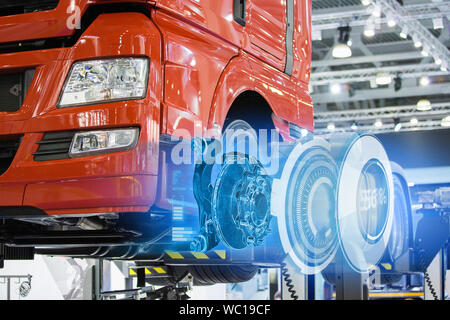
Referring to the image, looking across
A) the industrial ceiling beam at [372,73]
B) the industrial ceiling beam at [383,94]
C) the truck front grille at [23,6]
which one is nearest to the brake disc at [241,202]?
the truck front grille at [23,6]

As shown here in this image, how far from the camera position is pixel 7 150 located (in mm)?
2699

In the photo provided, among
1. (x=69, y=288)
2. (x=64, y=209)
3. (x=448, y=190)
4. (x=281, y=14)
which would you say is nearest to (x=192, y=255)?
(x=64, y=209)

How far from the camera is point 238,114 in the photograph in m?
3.49

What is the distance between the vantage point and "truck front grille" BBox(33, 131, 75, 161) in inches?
99.8

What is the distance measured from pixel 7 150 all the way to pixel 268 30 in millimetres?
1601

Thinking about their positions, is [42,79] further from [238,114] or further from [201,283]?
[201,283]

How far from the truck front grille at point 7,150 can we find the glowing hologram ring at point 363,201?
1.57m

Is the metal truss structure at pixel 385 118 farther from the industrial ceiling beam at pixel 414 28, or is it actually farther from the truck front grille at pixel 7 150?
the truck front grille at pixel 7 150

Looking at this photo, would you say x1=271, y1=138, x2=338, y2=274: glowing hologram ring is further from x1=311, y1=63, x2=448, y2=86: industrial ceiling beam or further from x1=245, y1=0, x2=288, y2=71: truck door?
x1=311, y1=63, x2=448, y2=86: industrial ceiling beam

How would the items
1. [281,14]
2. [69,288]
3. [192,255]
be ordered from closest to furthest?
[192,255] → [281,14] → [69,288]

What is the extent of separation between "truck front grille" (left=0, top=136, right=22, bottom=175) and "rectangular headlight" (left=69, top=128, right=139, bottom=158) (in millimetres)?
313
